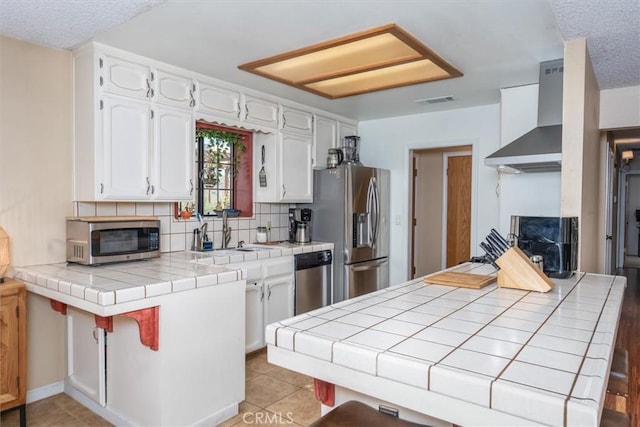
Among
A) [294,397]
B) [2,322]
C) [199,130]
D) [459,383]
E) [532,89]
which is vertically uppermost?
[532,89]

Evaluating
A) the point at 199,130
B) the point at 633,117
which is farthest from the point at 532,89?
the point at 199,130

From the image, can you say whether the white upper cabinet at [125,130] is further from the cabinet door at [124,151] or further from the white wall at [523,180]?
the white wall at [523,180]

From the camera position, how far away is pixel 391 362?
96 cm

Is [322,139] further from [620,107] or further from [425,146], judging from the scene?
[620,107]

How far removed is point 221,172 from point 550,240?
275cm

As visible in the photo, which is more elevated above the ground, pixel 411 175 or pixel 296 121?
pixel 296 121

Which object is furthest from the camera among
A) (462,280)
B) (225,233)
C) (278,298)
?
(225,233)

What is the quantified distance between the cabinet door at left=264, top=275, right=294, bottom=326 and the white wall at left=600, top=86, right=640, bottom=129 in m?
2.99

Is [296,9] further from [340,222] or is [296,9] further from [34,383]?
[34,383]

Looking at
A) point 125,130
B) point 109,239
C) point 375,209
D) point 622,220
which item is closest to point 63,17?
point 125,130

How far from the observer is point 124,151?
275 cm

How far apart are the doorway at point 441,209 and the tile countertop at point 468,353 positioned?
13.3ft

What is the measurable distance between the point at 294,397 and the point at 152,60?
8.14 feet

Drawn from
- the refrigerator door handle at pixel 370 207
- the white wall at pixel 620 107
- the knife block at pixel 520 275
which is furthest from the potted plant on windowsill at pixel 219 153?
the white wall at pixel 620 107
